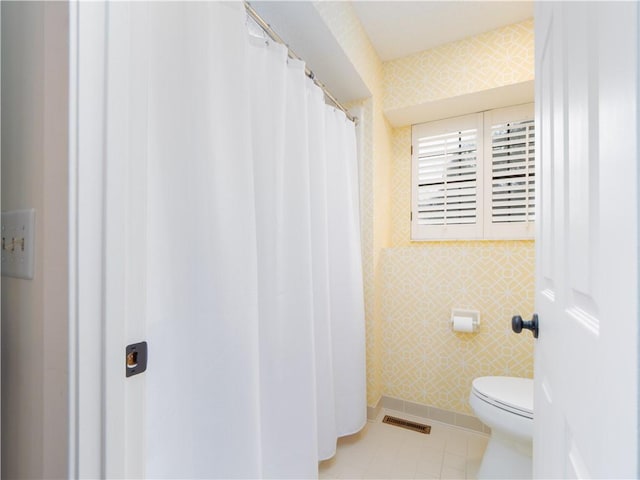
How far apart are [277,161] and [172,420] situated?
0.86 metres

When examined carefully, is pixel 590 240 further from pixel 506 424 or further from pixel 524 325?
pixel 506 424

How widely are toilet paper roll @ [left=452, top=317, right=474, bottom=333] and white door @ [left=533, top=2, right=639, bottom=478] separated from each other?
3.47 ft

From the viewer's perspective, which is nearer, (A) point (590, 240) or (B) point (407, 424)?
(A) point (590, 240)

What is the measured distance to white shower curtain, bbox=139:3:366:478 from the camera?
0.68m

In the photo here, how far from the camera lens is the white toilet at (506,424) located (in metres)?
1.17

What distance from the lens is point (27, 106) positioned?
473mm

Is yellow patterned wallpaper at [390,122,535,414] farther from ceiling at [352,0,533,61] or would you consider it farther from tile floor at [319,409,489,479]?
ceiling at [352,0,533,61]

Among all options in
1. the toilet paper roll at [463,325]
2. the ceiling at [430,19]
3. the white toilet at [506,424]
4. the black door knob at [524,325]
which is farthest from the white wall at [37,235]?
the toilet paper roll at [463,325]

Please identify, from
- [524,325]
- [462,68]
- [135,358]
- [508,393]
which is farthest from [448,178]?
[135,358]

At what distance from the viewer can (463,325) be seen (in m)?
1.69

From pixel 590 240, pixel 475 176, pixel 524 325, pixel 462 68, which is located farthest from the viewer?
pixel 475 176

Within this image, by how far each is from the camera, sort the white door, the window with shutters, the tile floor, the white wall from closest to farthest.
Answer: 1. the white door
2. the white wall
3. the tile floor
4. the window with shutters

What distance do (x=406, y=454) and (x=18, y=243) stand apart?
182 centimetres

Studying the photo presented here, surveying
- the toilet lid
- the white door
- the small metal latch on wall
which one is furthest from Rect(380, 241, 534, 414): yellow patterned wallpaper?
the small metal latch on wall
